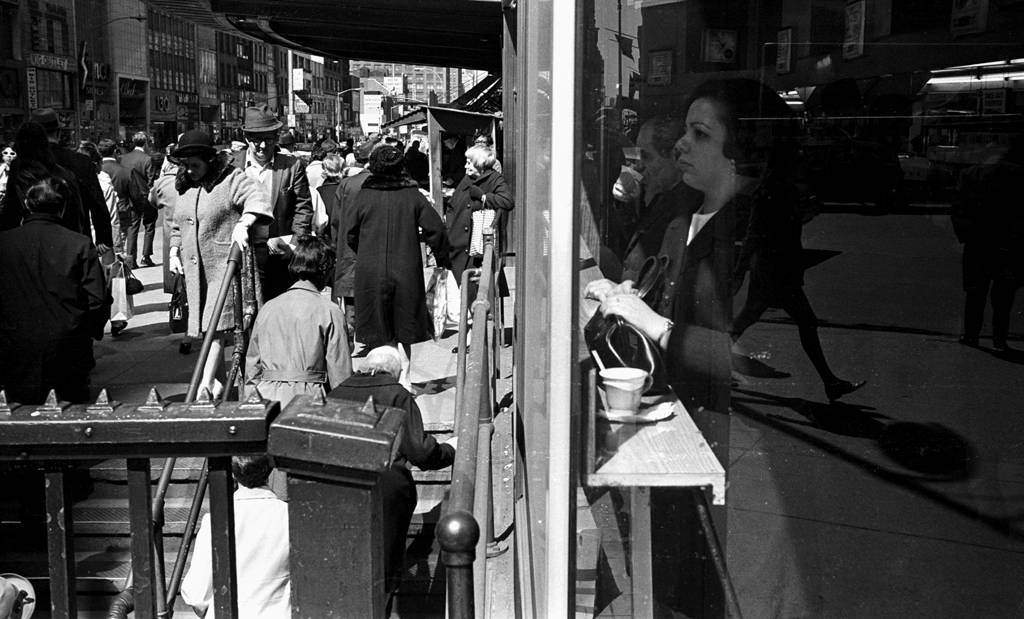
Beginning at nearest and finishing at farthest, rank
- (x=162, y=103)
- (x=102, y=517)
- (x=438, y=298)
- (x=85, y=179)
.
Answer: (x=102, y=517) < (x=85, y=179) < (x=438, y=298) < (x=162, y=103)

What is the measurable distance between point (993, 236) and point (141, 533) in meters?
1.92

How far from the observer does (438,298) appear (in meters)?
10.0

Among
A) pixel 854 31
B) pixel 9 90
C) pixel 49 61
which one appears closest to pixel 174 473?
pixel 854 31

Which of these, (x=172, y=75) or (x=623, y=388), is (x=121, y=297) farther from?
(x=172, y=75)

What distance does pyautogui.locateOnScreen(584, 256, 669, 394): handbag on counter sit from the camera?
205 cm

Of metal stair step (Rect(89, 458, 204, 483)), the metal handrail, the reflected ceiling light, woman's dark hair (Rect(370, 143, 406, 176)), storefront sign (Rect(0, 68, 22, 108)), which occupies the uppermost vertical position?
storefront sign (Rect(0, 68, 22, 108))

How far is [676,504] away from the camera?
2264 millimetres

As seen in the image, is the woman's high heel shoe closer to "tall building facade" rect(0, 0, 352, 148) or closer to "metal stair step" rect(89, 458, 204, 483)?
"metal stair step" rect(89, 458, 204, 483)

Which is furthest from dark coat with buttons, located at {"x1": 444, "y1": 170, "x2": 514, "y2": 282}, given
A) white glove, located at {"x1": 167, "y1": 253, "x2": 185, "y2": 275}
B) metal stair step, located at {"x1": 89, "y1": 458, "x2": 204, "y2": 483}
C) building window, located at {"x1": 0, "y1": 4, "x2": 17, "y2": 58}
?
building window, located at {"x1": 0, "y1": 4, "x2": 17, "y2": 58}

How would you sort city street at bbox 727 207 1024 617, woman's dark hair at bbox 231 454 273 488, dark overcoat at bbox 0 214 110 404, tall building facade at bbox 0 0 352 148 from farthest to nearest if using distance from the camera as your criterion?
tall building facade at bbox 0 0 352 148, dark overcoat at bbox 0 214 110 404, woman's dark hair at bbox 231 454 273 488, city street at bbox 727 207 1024 617

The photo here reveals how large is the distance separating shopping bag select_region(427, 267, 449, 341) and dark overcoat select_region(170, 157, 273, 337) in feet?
10.7

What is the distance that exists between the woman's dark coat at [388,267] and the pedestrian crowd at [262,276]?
1cm

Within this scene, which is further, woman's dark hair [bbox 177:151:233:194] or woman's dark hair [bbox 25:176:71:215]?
woman's dark hair [bbox 177:151:233:194]

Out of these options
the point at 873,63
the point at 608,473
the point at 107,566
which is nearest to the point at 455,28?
the point at 107,566
